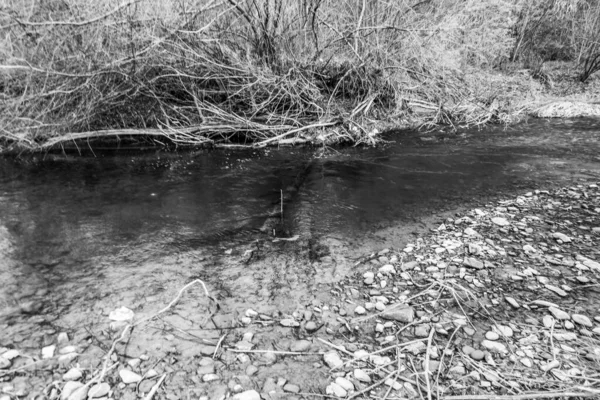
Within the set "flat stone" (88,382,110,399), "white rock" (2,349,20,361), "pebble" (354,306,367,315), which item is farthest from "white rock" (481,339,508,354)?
"white rock" (2,349,20,361)

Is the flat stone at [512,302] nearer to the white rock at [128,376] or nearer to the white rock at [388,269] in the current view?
the white rock at [388,269]

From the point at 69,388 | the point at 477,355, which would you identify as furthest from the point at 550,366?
the point at 69,388

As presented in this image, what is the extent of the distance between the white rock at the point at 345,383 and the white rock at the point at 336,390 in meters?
0.02

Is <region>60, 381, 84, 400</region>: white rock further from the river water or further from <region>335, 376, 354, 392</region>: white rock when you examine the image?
<region>335, 376, 354, 392</region>: white rock

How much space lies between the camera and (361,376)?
265 centimetres

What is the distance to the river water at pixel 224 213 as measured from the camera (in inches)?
140

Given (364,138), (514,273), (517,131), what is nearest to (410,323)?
(514,273)

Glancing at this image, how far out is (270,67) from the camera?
8398 millimetres

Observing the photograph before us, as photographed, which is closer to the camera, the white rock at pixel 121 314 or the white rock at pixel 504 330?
the white rock at pixel 504 330

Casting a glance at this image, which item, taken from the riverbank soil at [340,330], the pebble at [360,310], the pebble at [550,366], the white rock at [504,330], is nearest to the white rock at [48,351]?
the riverbank soil at [340,330]

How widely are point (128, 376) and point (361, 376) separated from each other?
1.59 meters

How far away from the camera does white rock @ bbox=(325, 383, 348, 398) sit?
2518mm

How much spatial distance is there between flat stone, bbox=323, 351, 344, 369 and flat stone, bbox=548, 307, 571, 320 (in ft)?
5.97

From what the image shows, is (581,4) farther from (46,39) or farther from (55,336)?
(55,336)
